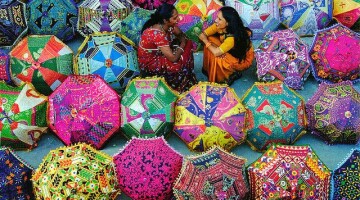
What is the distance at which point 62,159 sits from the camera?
4020mm

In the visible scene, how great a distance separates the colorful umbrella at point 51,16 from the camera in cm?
533

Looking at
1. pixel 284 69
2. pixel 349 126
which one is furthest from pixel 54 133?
pixel 349 126

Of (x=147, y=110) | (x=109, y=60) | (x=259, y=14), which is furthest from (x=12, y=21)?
(x=259, y=14)

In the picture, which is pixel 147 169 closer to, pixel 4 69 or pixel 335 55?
pixel 4 69

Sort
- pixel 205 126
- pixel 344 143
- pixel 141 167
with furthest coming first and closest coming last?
1. pixel 344 143
2. pixel 205 126
3. pixel 141 167

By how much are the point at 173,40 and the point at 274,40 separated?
0.94 meters

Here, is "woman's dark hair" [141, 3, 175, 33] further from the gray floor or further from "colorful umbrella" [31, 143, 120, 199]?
"colorful umbrella" [31, 143, 120, 199]

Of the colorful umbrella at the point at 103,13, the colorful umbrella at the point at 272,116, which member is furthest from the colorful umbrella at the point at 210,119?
the colorful umbrella at the point at 103,13

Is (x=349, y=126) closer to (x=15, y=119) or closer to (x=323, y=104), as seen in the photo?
(x=323, y=104)

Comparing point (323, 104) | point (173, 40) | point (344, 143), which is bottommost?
point (344, 143)

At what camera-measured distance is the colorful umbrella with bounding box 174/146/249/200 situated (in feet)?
12.6

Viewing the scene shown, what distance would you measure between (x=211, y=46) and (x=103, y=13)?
1179mm

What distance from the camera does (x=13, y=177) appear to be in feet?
13.1

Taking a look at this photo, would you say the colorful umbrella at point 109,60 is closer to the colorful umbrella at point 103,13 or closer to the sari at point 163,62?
the sari at point 163,62
